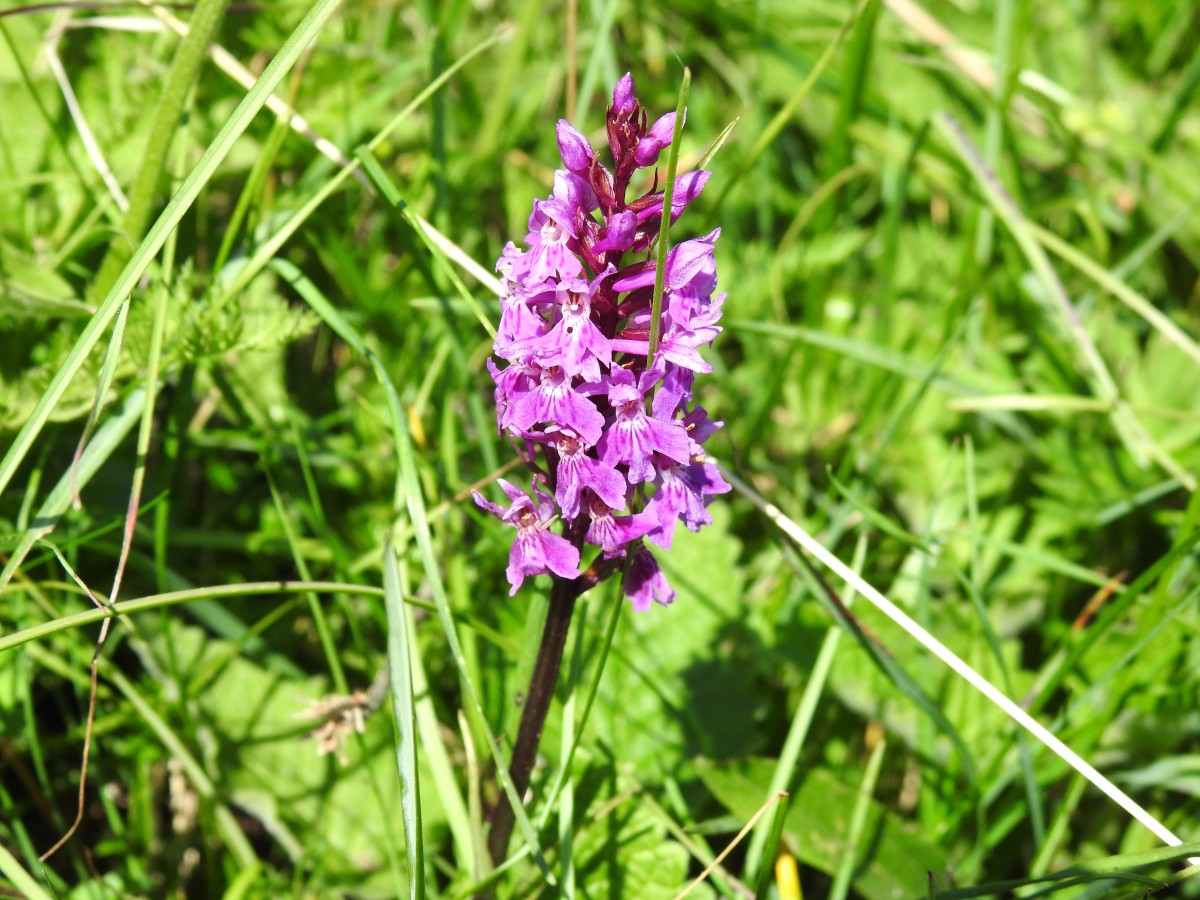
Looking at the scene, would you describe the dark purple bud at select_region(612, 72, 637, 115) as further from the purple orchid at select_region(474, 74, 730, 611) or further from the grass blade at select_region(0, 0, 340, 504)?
the grass blade at select_region(0, 0, 340, 504)

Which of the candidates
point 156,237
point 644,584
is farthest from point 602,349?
point 156,237

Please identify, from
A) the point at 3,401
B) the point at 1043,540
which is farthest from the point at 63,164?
the point at 1043,540

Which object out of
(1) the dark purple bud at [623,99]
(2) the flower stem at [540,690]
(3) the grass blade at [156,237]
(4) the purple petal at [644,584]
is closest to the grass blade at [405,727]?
(2) the flower stem at [540,690]

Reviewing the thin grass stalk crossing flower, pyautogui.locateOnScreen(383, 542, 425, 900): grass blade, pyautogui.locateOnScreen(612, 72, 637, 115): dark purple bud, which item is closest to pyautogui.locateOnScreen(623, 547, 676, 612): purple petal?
the thin grass stalk crossing flower

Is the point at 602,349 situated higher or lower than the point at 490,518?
higher

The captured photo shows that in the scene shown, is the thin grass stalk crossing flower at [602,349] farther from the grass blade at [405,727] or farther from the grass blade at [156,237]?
the grass blade at [156,237]

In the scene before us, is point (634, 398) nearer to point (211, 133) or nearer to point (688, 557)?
point (688, 557)

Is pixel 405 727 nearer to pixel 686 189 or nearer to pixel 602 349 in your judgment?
pixel 602 349
